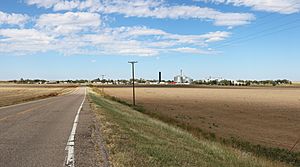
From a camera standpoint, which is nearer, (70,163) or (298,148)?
(70,163)

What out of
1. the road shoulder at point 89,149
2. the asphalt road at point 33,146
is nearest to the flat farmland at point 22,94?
the asphalt road at point 33,146

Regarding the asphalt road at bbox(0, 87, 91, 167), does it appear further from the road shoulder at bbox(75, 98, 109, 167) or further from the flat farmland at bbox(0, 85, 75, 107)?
the flat farmland at bbox(0, 85, 75, 107)

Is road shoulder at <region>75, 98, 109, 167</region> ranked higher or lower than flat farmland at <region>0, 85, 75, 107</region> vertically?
higher

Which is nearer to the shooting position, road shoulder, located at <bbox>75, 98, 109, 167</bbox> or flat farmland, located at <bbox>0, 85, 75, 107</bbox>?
road shoulder, located at <bbox>75, 98, 109, 167</bbox>

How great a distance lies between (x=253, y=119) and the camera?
32.8m

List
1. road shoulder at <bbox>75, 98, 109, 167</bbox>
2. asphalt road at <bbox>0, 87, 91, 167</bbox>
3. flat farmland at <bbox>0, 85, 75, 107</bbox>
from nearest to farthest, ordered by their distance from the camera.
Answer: road shoulder at <bbox>75, 98, 109, 167</bbox>
asphalt road at <bbox>0, 87, 91, 167</bbox>
flat farmland at <bbox>0, 85, 75, 107</bbox>

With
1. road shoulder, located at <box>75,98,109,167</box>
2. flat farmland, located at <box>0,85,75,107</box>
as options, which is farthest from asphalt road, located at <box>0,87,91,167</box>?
flat farmland, located at <box>0,85,75,107</box>

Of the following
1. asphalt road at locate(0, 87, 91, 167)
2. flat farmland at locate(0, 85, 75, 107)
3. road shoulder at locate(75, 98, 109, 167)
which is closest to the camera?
road shoulder at locate(75, 98, 109, 167)

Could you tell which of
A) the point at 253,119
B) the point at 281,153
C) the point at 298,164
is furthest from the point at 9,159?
the point at 253,119

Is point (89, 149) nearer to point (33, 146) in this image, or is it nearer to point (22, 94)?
point (33, 146)

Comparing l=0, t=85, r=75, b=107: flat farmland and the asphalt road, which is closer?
the asphalt road

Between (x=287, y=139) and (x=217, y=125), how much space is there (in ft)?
23.0

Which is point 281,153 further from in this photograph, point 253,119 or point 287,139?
point 253,119

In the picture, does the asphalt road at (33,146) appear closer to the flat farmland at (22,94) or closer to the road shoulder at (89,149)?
the road shoulder at (89,149)
